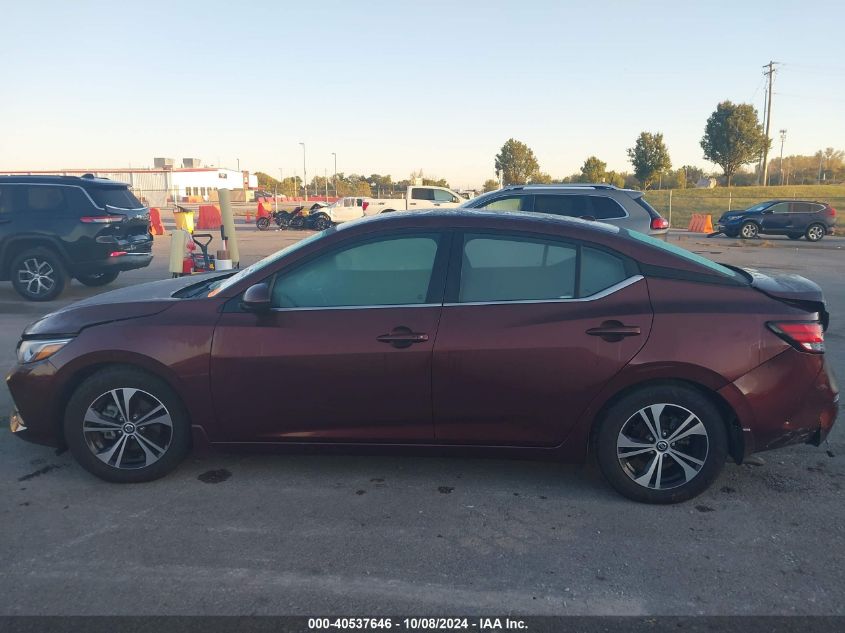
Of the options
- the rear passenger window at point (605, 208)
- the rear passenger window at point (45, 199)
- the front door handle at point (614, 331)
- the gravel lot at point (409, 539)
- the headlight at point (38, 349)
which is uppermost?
the rear passenger window at point (45, 199)

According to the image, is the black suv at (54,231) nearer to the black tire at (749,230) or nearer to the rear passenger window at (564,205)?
the rear passenger window at (564,205)

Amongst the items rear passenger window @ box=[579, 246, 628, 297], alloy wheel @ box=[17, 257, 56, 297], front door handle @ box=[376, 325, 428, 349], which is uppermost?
rear passenger window @ box=[579, 246, 628, 297]

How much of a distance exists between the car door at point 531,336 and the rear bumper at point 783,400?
0.63 m

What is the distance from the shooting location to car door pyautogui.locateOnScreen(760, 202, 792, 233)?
24.5 m

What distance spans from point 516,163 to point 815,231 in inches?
1527

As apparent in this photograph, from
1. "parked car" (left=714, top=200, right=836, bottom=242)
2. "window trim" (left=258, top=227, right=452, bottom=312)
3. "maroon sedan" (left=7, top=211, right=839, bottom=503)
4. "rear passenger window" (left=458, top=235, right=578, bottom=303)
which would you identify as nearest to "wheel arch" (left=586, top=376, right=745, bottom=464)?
"maroon sedan" (left=7, top=211, right=839, bottom=503)

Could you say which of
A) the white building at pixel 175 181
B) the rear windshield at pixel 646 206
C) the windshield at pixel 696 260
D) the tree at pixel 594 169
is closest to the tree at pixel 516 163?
the tree at pixel 594 169

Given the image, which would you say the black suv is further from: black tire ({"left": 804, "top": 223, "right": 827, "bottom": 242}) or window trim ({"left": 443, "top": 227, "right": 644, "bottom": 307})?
black tire ({"left": 804, "top": 223, "right": 827, "bottom": 242})

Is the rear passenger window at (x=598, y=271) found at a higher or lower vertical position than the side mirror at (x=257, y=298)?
higher

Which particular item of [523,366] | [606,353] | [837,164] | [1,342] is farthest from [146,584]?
[837,164]

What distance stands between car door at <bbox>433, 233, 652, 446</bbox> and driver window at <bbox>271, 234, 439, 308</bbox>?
0.20 metres

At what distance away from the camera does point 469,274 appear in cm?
377

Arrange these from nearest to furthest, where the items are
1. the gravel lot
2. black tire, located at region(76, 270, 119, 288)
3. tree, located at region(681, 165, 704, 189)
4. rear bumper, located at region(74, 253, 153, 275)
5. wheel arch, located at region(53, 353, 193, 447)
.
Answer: the gravel lot → wheel arch, located at region(53, 353, 193, 447) → rear bumper, located at region(74, 253, 153, 275) → black tire, located at region(76, 270, 119, 288) → tree, located at region(681, 165, 704, 189)

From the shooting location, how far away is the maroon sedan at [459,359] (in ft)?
11.7
